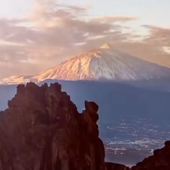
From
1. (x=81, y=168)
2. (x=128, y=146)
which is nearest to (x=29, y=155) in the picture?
(x=81, y=168)

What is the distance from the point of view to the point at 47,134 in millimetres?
29156

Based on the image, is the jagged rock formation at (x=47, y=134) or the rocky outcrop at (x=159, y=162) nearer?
the rocky outcrop at (x=159, y=162)

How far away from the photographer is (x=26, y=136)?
96.6 ft

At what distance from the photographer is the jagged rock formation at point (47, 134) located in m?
28.8

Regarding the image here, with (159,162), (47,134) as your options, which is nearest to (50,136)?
(47,134)

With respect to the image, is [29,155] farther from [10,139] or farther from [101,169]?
[101,169]

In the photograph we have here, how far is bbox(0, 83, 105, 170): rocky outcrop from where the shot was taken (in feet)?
94.5

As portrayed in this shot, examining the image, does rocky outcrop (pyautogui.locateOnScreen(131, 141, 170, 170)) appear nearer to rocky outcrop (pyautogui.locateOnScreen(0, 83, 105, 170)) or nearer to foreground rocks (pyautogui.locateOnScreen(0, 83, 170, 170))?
foreground rocks (pyautogui.locateOnScreen(0, 83, 170, 170))

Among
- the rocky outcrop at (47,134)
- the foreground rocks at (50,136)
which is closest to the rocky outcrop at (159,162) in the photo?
the foreground rocks at (50,136)

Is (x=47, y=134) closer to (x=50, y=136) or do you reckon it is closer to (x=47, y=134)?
(x=47, y=134)

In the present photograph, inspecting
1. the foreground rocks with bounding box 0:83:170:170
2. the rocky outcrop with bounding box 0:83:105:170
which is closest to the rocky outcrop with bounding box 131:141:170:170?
the foreground rocks with bounding box 0:83:170:170

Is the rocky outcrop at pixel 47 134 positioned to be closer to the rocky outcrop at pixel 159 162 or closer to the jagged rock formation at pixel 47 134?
the jagged rock formation at pixel 47 134

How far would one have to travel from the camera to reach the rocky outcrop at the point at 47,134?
28.8 meters

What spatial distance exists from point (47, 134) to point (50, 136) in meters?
0.18
